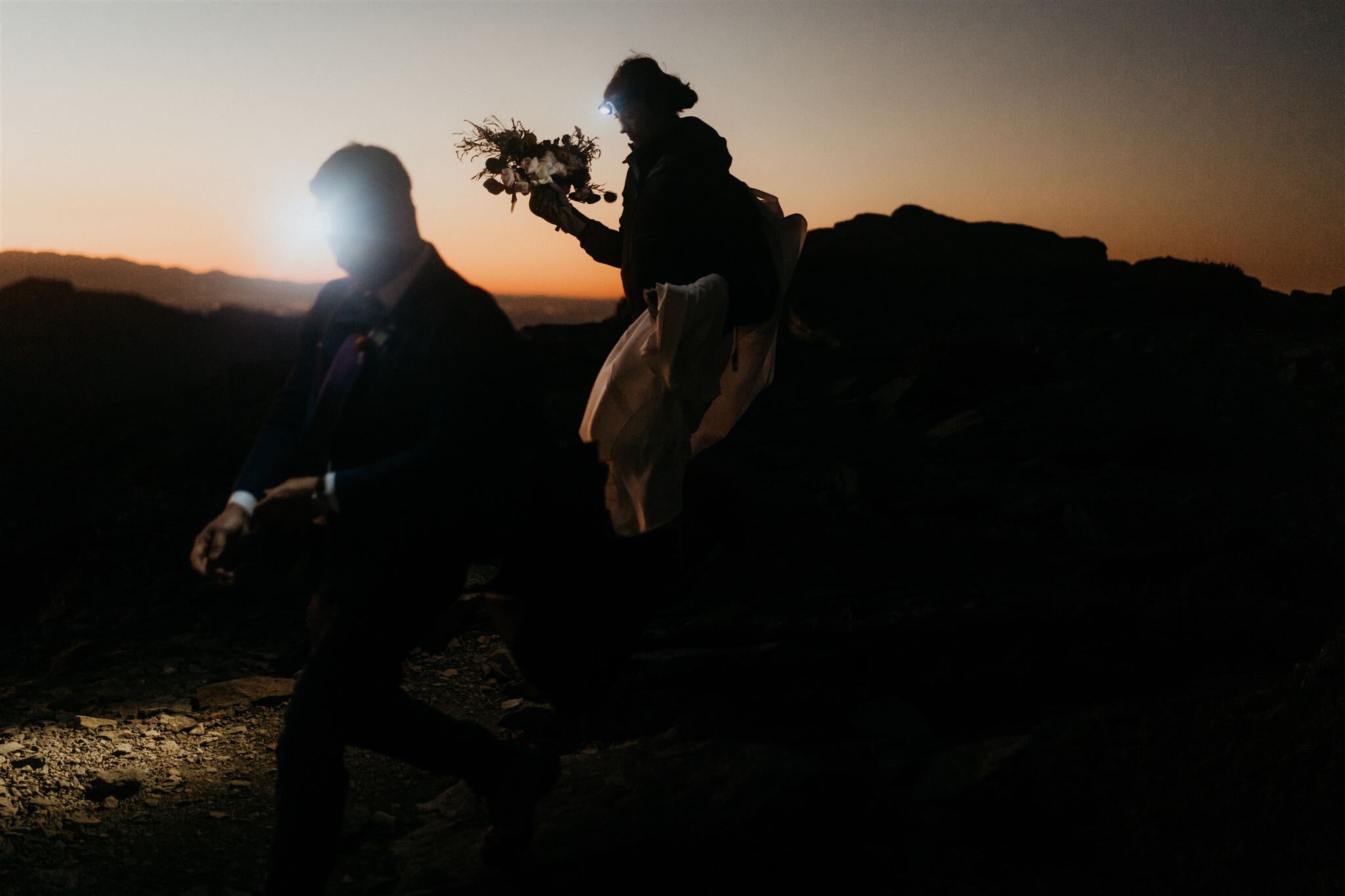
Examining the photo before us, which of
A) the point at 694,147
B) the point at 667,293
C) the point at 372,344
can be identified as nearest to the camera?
the point at 372,344

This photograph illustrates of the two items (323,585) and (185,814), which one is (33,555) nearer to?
(185,814)

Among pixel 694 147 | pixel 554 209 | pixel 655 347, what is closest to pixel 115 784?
pixel 655 347

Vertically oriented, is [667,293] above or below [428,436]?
above

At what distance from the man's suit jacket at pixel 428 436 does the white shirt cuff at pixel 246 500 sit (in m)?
0.02

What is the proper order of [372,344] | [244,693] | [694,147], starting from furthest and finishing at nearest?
[244,693] → [694,147] → [372,344]

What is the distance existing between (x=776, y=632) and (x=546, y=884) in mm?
1965

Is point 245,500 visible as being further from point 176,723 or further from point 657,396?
point 176,723

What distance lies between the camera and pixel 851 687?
165 inches

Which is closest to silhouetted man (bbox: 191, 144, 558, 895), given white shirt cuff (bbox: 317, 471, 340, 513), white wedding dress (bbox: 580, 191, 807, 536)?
white shirt cuff (bbox: 317, 471, 340, 513)

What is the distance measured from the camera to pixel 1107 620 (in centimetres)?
428

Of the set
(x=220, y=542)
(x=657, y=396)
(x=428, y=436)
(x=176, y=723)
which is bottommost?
(x=176, y=723)

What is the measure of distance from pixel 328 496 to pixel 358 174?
28.0 inches

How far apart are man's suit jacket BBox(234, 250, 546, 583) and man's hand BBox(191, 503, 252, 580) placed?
0.11 meters

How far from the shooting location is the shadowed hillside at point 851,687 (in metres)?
2.92
